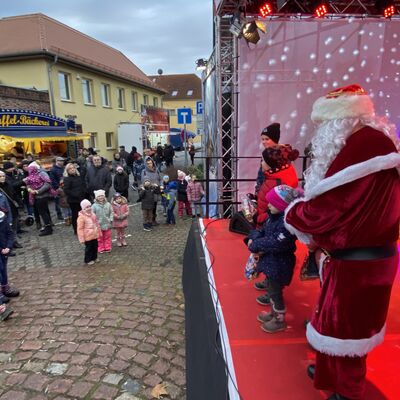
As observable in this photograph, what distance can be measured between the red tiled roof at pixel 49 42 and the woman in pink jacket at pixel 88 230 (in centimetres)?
1441

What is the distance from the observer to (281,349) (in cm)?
232

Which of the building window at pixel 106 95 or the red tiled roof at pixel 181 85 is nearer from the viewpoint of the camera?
the building window at pixel 106 95

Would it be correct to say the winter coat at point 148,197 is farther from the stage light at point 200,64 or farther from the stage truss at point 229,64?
the stage light at point 200,64

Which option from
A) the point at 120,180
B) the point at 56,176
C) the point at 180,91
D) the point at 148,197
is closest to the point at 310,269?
the point at 148,197

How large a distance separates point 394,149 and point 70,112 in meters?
19.8

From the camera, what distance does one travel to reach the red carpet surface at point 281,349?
77.2 inches

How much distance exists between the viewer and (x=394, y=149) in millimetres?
1630

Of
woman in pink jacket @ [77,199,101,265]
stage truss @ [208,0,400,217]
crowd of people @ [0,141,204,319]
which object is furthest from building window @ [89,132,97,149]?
woman in pink jacket @ [77,199,101,265]

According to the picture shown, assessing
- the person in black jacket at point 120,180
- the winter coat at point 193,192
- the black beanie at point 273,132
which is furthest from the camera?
the person in black jacket at point 120,180

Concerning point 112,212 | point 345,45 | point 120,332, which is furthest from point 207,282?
point 345,45

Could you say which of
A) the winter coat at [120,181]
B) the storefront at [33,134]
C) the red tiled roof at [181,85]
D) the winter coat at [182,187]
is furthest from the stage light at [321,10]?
the red tiled roof at [181,85]

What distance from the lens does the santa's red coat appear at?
1.57m

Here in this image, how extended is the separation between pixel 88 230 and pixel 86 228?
5cm

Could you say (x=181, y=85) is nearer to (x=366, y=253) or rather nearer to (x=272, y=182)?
(x=272, y=182)
